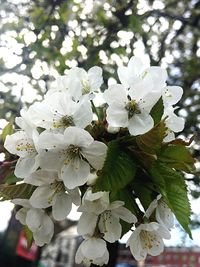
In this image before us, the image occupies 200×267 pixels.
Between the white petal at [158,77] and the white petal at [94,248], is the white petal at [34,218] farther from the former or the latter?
the white petal at [158,77]

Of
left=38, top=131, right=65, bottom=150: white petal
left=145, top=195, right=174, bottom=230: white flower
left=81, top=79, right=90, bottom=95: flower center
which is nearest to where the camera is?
left=38, top=131, right=65, bottom=150: white petal

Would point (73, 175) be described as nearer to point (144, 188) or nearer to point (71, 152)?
point (71, 152)

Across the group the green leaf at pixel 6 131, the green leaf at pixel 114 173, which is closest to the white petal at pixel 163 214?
the green leaf at pixel 114 173

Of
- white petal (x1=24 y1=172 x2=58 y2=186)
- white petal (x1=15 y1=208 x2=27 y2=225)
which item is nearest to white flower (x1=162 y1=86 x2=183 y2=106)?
white petal (x1=24 y1=172 x2=58 y2=186)

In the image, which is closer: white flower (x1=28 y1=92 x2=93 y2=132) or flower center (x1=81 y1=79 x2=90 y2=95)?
white flower (x1=28 y1=92 x2=93 y2=132)

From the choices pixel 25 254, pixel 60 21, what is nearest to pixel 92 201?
pixel 60 21

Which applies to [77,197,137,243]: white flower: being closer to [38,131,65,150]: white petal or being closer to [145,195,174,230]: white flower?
[145,195,174,230]: white flower
